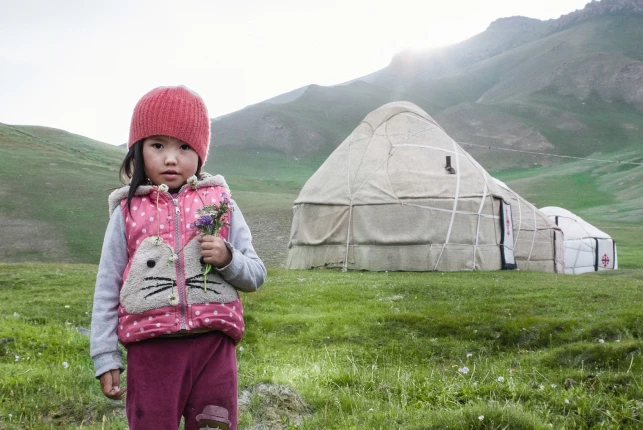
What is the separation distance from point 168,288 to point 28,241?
109 feet

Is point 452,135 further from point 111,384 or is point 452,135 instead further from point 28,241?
point 111,384

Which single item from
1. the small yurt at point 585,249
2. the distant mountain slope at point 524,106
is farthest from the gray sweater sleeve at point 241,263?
the distant mountain slope at point 524,106

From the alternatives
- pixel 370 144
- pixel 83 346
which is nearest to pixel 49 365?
pixel 83 346

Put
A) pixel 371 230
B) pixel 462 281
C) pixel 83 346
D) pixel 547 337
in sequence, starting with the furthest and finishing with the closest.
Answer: pixel 371 230
pixel 462 281
pixel 547 337
pixel 83 346

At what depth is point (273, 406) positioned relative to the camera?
4398 mm

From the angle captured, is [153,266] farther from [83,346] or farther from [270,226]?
[270,226]

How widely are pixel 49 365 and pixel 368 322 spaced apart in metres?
4.16

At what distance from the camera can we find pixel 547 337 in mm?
7414

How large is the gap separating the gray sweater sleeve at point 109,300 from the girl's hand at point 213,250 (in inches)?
16.4

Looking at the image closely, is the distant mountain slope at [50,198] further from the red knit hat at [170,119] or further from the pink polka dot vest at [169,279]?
the pink polka dot vest at [169,279]

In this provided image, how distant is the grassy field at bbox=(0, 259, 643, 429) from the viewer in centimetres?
409

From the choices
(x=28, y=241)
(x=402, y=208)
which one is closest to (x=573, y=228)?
(x=402, y=208)

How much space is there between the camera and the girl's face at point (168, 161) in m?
3.00

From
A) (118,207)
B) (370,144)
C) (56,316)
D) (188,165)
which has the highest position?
(370,144)
